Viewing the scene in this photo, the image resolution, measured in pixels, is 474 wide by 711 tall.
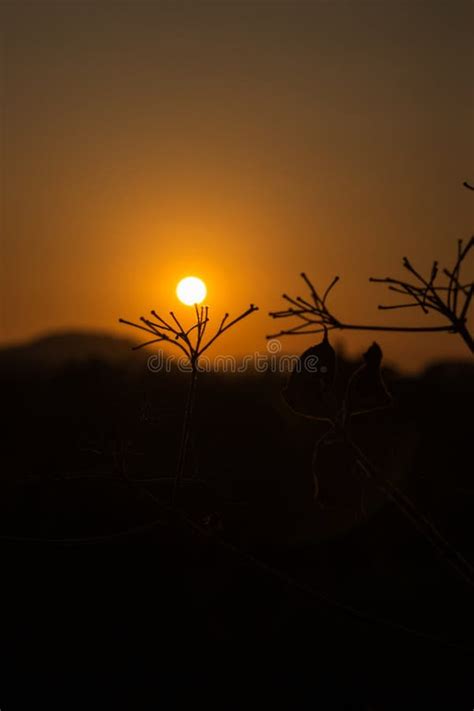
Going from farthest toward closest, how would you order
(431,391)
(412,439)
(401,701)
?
(431,391) → (401,701) → (412,439)

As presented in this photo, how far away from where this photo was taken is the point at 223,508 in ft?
2.85

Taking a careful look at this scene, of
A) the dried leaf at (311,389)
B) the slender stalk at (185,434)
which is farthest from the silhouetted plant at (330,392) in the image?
the slender stalk at (185,434)

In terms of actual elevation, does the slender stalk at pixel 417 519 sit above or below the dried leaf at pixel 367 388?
below

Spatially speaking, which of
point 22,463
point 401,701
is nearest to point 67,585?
point 22,463

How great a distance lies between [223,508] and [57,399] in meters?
1.95

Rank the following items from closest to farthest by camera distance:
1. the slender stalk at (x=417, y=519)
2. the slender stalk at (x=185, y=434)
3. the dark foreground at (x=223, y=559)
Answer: the slender stalk at (x=417, y=519), the slender stalk at (x=185, y=434), the dark foreground at (x=223, y=559)

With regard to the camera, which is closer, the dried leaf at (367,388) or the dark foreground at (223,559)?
the dried leaf at (367,388)

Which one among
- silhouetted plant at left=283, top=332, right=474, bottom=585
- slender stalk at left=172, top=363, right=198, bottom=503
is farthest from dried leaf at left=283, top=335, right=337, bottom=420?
slender stalk at left=172, top=363, right=198, bottom=503

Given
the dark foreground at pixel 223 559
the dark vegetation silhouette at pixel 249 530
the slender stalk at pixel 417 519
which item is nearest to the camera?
the slender stalk at pixel 417 519

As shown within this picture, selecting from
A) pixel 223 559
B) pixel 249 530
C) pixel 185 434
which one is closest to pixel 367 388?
pixel 185 434

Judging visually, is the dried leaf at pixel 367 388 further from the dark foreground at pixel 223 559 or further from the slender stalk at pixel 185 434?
the slender stalk at pixel 185 434

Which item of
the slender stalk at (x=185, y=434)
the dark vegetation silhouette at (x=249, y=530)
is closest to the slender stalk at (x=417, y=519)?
the dark vegetation silhouette at (x=249, y=530)

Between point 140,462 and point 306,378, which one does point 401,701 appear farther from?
point 306,378

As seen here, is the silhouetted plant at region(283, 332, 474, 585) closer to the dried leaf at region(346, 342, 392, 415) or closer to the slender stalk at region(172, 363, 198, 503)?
the dried leaf at region(346, 342, 392, 415)
